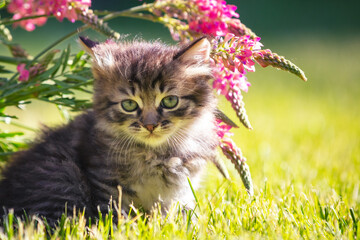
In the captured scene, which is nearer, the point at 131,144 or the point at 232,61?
the point at 232,61

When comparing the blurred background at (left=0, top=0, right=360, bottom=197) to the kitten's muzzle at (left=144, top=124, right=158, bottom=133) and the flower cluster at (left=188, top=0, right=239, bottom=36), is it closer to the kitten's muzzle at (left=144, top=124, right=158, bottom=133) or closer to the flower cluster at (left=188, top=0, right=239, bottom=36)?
the flower cluster at (left=188, top=0, right=239, bottom=36)

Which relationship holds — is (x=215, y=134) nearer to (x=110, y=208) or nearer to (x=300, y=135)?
(x=110, y=208)

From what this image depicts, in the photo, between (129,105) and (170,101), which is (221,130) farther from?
(129,105)

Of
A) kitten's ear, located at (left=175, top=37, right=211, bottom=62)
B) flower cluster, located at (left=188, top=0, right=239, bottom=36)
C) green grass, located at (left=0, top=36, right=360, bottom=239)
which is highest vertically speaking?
flower cluster, located at (left=188, top=0, right=239, bottom=36)

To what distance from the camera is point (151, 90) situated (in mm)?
1817

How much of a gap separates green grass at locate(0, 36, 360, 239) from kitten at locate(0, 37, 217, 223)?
13 centimetres

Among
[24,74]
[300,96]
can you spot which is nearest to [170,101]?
[24,74]

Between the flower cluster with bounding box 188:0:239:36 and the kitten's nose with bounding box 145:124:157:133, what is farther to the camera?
the flower cluster with bounding box 188:0:239:36

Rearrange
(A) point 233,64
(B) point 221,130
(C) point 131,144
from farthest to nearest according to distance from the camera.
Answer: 1. (B) point 221,130
2. (C) point 131,144
3. (A) point 233,64

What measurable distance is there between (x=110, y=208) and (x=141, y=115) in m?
0.39

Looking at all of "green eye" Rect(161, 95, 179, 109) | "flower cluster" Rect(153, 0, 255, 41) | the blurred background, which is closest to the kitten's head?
"green eye" Rect(161, 95, 179, 109)

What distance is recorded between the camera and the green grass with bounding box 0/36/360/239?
1.62m

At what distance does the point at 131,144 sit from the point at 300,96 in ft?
10.7

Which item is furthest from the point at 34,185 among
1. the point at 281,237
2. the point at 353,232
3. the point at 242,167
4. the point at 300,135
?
the point at 300,135
